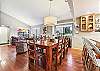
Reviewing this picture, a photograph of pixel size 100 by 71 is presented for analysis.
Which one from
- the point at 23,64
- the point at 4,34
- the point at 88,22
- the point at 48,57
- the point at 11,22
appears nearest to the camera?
the point at 48,57

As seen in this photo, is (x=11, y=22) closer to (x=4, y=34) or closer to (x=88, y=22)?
(x=4, y=34)

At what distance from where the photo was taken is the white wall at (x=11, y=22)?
11.4 meters

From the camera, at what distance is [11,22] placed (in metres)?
11.8

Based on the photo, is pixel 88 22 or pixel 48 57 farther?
pixel 88 22

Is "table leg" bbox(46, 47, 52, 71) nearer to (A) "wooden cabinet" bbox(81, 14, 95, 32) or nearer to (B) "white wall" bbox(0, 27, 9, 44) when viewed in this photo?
(A) "wooden cabinet" bbox(81, 14, 95, 32)

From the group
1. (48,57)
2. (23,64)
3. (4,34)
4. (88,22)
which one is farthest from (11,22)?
(48,57)

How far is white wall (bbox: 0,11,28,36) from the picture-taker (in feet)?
37.5

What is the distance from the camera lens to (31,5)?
304 inches

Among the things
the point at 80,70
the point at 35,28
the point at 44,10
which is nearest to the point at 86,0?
the point at 80,70

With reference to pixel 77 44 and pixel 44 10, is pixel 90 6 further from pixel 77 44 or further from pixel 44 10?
pixel 44 10

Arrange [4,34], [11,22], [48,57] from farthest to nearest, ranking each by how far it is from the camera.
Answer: [11,22]
[4,34]
[48,57]

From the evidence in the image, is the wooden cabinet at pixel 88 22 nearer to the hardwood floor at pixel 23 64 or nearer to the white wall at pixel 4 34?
the hardwood floor at pixel 23 64

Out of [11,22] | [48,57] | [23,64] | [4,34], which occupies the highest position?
[11,22]

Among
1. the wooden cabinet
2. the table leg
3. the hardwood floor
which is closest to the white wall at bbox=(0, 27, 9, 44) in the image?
the hardwood floor
